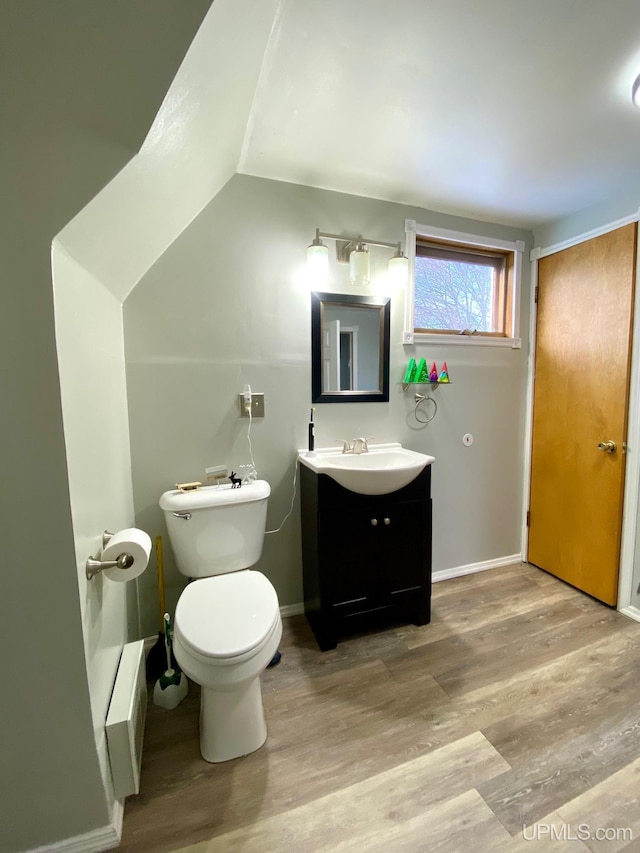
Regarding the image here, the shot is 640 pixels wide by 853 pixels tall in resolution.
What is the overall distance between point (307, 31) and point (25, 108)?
801 millimetres

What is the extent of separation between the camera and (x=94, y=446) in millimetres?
1079


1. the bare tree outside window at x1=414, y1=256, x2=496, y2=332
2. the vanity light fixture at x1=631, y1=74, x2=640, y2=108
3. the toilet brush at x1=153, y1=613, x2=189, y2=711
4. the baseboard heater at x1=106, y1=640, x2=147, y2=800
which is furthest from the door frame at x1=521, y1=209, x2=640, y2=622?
the baseboard heater at x1=106, y1=640, x2=147, y2=800

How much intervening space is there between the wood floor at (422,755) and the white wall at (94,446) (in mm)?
347

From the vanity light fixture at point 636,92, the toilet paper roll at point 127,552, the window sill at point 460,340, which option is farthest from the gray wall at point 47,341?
the window sill at point 460,340

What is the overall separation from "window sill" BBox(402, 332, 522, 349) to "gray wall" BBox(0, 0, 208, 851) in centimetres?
157

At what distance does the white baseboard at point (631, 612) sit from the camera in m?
1.90

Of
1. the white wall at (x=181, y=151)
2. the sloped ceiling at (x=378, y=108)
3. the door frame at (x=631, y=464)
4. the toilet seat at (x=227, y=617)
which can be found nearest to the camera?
the white wall at (x=181, y=151)

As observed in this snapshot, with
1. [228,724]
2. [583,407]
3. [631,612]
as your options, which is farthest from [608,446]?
[228,724]

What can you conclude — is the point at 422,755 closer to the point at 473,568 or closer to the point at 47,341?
the point at 473,568

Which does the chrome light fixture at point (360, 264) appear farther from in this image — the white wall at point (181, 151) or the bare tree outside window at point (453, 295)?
the white wall at point (181, 151)

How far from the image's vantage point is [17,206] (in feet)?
2.47

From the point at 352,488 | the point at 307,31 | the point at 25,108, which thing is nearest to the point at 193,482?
the point at 352,488

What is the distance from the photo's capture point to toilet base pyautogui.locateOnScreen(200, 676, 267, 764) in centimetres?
120

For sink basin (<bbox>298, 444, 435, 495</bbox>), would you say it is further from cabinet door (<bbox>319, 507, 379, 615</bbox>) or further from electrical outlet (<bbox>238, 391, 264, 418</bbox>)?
electrical outlet (<bbox>238, 391, 264, 418</bbox>)
